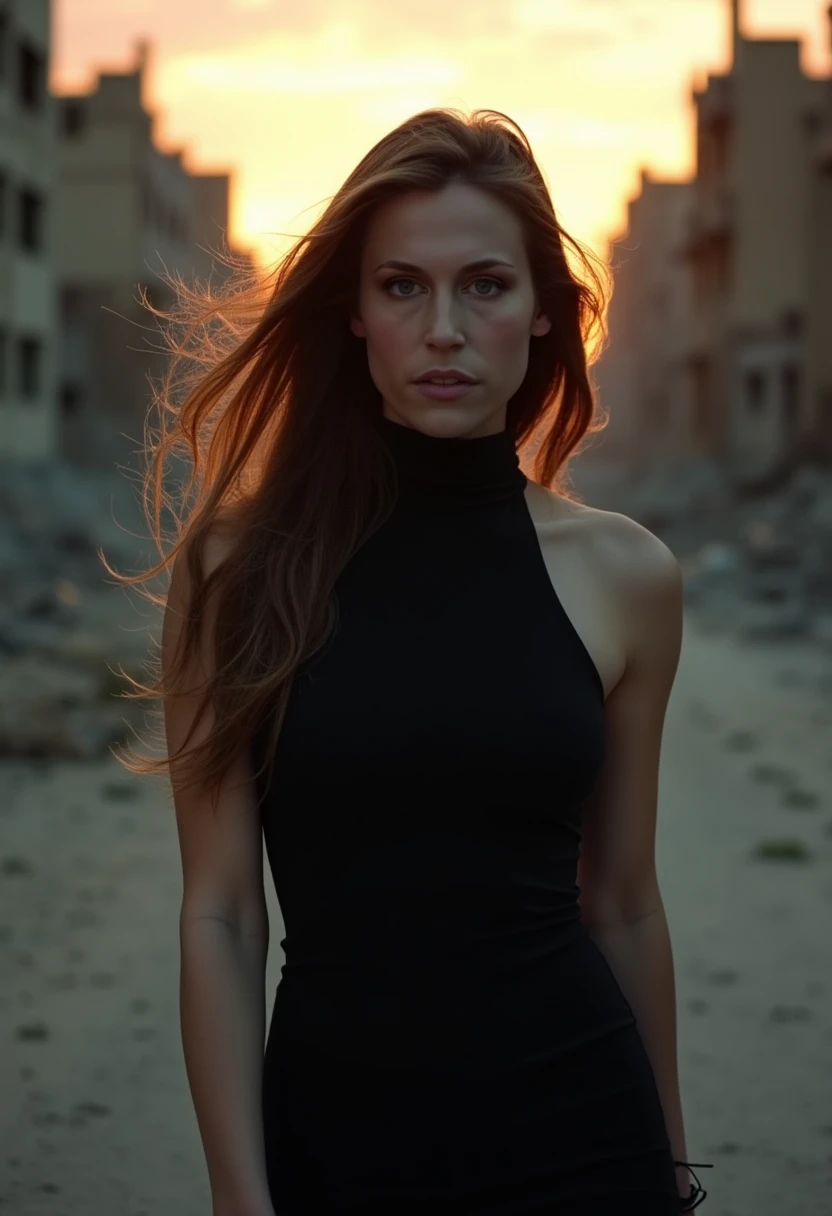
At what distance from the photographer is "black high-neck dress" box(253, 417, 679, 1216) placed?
6.62ft

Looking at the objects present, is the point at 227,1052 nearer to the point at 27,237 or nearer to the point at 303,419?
the point at 303,419

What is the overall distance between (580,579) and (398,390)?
346mm

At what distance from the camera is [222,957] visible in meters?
2.13

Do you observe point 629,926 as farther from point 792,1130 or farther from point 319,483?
point 792,1130

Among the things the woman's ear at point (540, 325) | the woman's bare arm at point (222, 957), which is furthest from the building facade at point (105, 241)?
the woman's bare arm at point (222, 957)

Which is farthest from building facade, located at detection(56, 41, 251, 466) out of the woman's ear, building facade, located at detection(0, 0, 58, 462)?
the woman's ear

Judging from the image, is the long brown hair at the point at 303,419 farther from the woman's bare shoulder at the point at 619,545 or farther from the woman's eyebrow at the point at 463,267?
the woman's bare shoulder at the point at 619,545

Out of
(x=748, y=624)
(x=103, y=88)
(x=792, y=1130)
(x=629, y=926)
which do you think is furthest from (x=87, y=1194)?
(x=103, y=88)

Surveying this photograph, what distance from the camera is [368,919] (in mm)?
2057

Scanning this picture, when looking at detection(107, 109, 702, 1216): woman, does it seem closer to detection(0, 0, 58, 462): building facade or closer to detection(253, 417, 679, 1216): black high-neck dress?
detection(253, 417, 679, 1216): black high-neck dress

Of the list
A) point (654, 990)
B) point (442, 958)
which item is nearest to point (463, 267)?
point (442, 958)

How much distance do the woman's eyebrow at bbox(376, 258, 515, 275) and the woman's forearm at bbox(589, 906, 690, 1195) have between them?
90 centimetres

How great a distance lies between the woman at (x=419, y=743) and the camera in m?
2.04

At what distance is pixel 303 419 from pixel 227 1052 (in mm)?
862
